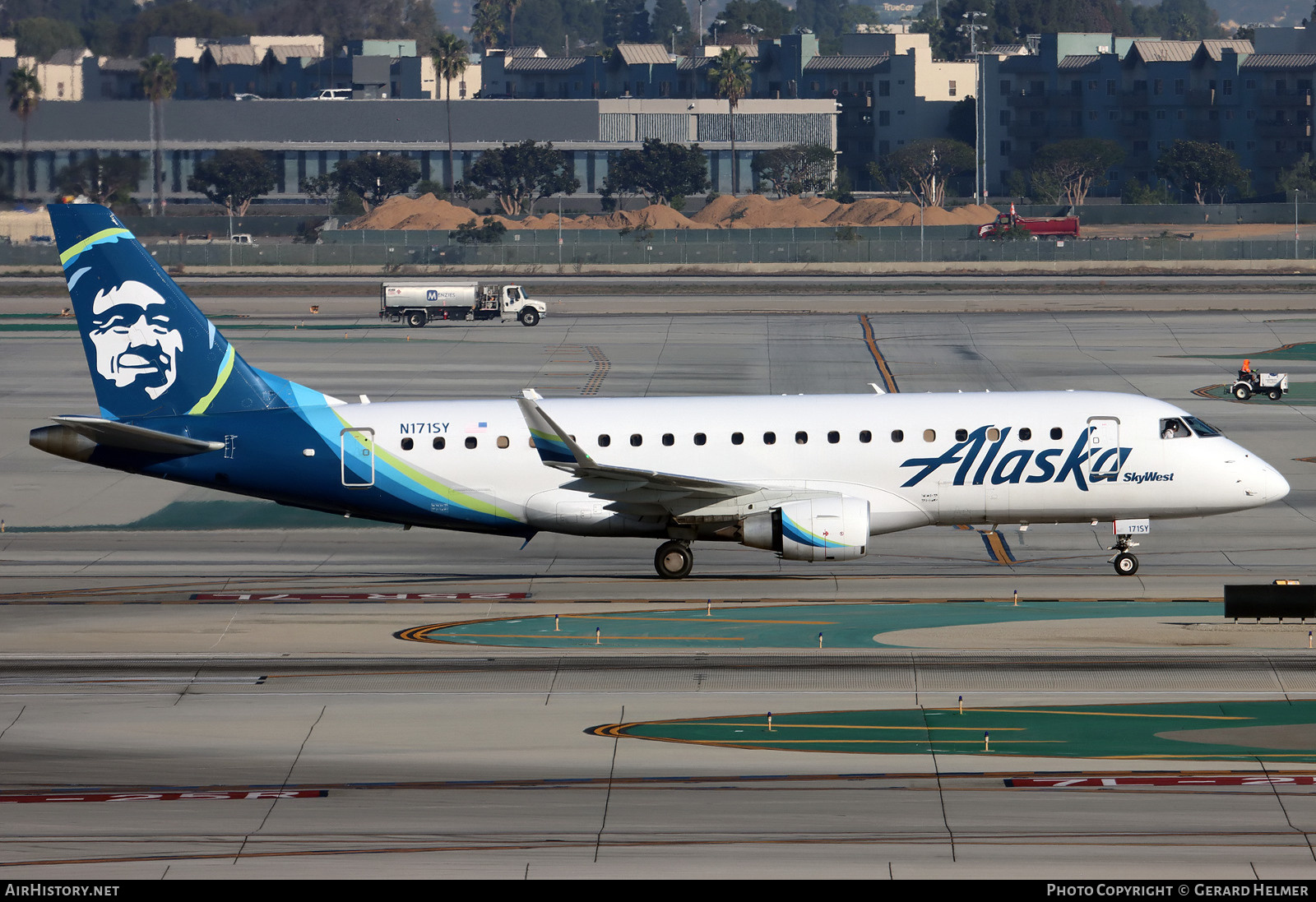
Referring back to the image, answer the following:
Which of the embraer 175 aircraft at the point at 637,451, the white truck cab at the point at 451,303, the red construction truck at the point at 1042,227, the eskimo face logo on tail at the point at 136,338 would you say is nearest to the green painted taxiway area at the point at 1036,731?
the embraer 175 aircraft at the point at 637,451

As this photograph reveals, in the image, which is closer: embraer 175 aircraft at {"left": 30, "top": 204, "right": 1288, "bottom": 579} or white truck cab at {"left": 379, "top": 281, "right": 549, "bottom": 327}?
embraer 175 aircraft at {"left": 30, "top": 204, "right": 1288, "bottom": 579}

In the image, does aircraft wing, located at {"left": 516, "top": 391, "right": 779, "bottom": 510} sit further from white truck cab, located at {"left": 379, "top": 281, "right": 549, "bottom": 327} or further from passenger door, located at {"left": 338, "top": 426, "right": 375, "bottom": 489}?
white truck cab, located at {"left": 379, "top": 281, "right": 549, "bottom": 327}

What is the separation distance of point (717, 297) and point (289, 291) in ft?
118

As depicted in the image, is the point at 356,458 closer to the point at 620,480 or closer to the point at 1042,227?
the point at 620,480

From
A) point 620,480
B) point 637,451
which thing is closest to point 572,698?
point 620,480

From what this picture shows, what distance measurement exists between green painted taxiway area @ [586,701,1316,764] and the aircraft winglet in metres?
10.4

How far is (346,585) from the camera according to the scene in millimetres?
37625

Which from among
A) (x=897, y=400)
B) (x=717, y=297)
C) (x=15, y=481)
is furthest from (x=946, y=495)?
(x=717, y=297)

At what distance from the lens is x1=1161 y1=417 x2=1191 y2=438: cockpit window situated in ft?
120

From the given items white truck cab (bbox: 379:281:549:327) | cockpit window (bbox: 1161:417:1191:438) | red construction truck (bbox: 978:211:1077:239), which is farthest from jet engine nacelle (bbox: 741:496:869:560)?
red construction truck (bbox: 978:211:1077:239)

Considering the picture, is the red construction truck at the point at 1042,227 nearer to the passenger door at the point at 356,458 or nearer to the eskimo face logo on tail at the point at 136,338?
the passenger door at the point at 356,458

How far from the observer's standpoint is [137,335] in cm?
3681
